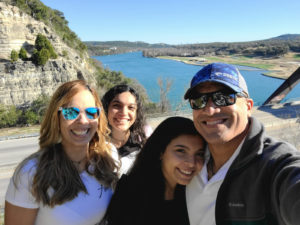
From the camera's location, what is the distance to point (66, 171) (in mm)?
2168

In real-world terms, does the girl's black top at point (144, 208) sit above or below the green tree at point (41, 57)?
below

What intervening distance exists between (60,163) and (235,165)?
1.54 m

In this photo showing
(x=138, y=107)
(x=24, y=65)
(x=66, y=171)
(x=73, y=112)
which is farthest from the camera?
(x=24, y=65)

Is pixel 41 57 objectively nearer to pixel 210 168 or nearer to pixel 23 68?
pixel 23 68

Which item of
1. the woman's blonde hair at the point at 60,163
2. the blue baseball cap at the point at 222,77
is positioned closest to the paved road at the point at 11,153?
the woman's blonde hair at the point at 60,163

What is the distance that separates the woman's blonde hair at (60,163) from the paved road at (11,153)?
10464mm

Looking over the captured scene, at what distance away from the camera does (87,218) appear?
210cm

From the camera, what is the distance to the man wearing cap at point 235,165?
1486 millimetres

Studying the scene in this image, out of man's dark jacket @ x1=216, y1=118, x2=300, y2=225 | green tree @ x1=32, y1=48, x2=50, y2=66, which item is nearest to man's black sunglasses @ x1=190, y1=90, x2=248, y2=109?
man's dark jacket @ x1=216, y1=118, x2=300, y2=225

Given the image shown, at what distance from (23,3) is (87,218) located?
137 feet

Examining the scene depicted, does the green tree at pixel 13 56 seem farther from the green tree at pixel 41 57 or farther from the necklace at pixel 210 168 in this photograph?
the necklace at pixel 210 168

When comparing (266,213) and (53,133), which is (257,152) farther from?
(53,133)

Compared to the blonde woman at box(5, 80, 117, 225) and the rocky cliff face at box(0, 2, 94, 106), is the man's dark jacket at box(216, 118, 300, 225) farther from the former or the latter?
the rocky cliff face at box(0, 2, 94, 106)

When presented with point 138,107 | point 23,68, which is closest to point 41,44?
point 23,68
